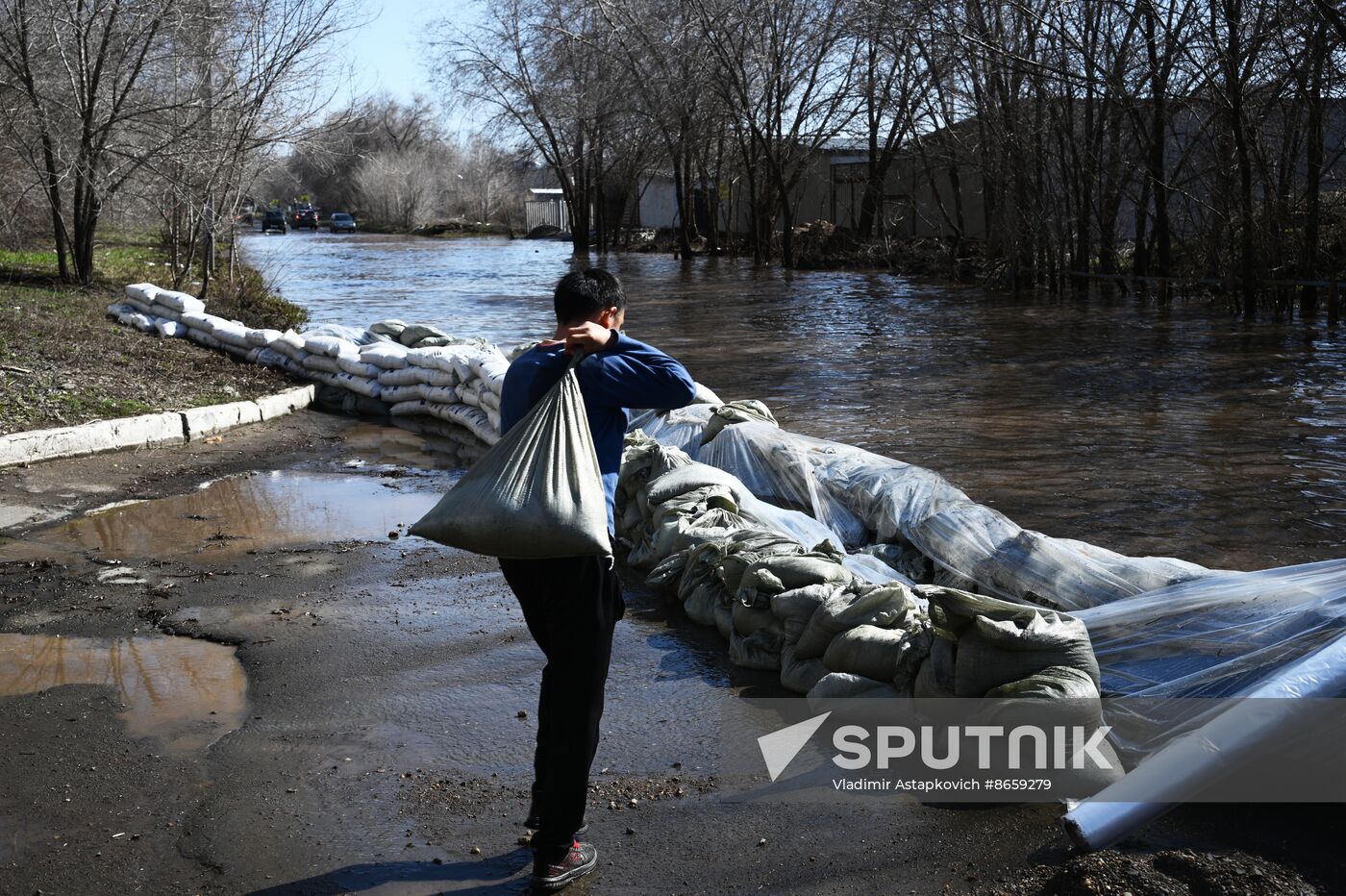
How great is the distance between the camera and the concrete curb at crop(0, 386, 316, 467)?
7.23 meters

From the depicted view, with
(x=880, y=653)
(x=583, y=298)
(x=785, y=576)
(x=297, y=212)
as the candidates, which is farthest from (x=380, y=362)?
(x=297, y=212)

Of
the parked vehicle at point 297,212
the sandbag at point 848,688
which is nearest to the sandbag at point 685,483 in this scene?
the sandbag at point 848,688

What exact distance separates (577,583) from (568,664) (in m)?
0.20

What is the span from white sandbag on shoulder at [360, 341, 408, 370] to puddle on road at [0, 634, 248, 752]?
231 inches

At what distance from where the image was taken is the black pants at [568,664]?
9.32 feet

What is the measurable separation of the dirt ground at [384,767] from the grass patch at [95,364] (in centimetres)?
270

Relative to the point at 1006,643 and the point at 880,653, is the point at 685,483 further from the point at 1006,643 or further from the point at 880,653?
the point at 1006,643

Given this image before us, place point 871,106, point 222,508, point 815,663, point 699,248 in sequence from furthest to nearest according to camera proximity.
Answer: point 699,248
point 871,106
point 222,508
point 815,663

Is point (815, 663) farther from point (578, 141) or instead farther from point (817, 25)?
point (578, 141)

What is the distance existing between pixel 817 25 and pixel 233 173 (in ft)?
60.9

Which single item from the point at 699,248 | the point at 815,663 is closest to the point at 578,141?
the point at 699,248

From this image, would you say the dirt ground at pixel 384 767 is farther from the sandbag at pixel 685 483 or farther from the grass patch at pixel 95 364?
the grass patch at pixel 95 364

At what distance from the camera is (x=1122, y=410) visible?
974cm

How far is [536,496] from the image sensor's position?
2.70 meters
